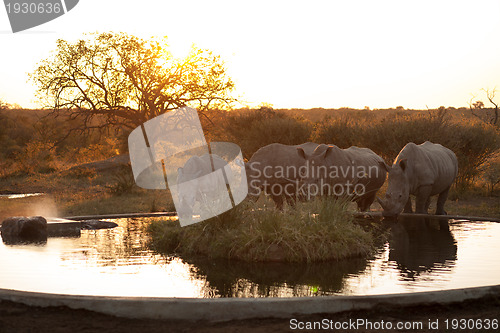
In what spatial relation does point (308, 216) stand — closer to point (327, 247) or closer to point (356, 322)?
point (327, 247)

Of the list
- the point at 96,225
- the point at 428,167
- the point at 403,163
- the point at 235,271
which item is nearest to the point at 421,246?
the point at 235,271

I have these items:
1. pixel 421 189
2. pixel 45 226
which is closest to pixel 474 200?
pixel 421 189

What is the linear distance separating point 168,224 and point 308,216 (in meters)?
2.55

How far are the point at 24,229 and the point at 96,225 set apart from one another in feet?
4.88

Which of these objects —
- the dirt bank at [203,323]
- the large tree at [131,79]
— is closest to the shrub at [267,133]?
the large tree at [131,79]

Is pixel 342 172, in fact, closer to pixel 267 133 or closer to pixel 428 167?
pixel 428 167

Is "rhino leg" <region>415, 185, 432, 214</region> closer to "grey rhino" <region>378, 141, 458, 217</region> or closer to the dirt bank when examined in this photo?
"grey rhino" <region>378, 141, 458, 217</region>

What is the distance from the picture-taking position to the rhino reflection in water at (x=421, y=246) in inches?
285

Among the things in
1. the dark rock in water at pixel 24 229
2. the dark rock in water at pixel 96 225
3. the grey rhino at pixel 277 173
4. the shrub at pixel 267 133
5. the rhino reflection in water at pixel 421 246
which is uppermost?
the shrub at pixel 267 133

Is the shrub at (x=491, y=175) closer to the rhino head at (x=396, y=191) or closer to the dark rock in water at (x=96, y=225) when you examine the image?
the rhino head at (x=396, y=191)

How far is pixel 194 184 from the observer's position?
10.8 m

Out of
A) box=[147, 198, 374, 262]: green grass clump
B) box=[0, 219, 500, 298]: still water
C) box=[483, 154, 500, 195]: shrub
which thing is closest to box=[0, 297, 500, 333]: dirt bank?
box=[0, 219, 500, 298]: still water

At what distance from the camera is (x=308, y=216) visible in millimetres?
8773

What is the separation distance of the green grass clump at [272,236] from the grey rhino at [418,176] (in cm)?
286
